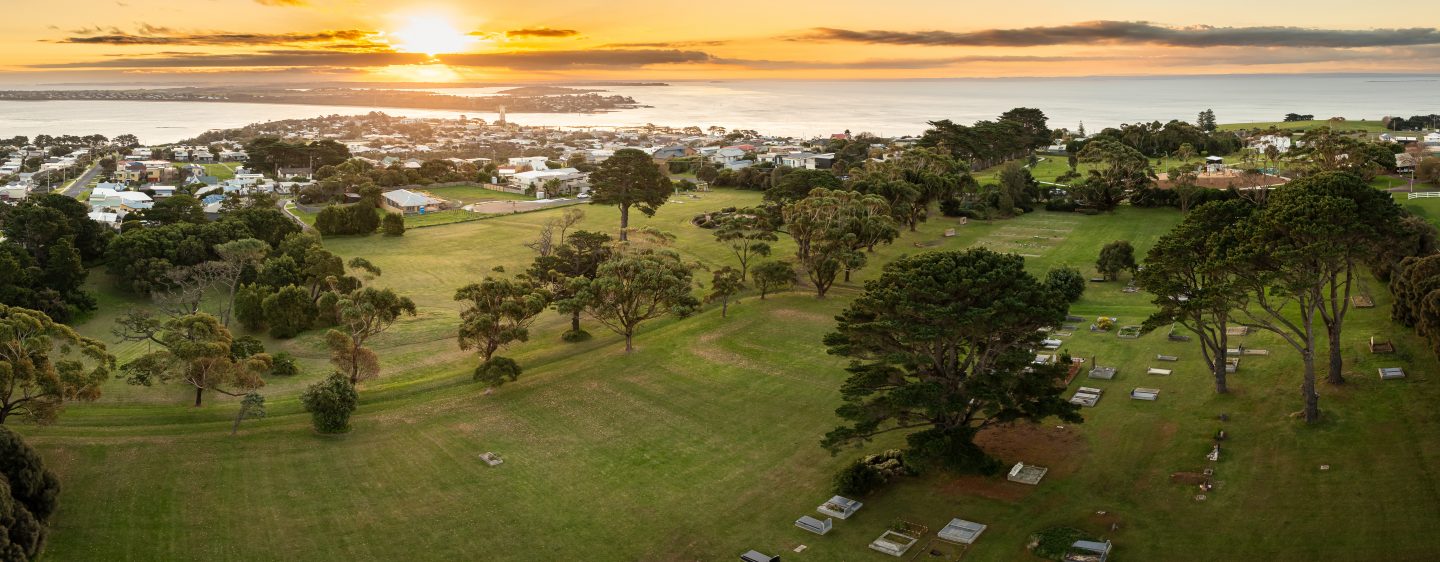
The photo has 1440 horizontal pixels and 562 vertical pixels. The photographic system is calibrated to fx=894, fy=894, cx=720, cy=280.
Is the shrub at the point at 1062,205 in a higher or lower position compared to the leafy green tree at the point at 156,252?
higher

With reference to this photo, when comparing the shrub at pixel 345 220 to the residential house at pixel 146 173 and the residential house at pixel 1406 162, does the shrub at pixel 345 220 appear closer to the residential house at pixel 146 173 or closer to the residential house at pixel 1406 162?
the residential house at pixel 146 173

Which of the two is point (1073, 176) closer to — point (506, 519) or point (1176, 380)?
point (1176, 380)

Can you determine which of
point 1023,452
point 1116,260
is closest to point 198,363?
point 1023,452

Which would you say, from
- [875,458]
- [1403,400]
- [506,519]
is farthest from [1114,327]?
[506,519]

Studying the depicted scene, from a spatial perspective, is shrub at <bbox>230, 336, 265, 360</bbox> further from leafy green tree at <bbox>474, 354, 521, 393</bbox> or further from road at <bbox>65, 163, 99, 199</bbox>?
road at <bbox>65, 163, 99, 199</bbox>

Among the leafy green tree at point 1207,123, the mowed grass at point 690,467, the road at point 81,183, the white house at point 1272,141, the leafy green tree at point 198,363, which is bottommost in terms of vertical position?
the mowed grass at point 690,467

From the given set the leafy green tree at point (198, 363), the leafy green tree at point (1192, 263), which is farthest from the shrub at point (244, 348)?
the leafy green tree at point (1192, 263)
